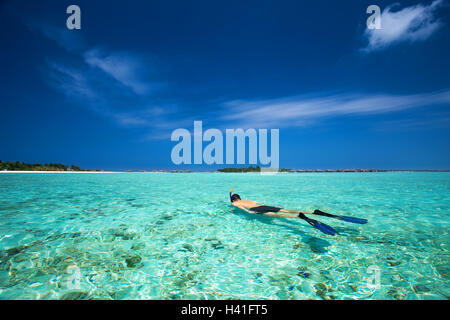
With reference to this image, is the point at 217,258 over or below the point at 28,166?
below

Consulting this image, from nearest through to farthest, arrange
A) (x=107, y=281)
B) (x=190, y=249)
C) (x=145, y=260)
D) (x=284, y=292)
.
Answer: (x=284, y=292) < (x=107, y=281) < (x=145, y=260) < (x=190, y=249)

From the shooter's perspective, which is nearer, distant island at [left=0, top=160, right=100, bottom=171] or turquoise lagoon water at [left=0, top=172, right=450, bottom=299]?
turquoise lagoon water at [left=0, top=172, right=450, bottom=299]

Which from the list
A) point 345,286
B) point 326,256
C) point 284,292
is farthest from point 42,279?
point 326,256

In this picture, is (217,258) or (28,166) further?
(28,166)

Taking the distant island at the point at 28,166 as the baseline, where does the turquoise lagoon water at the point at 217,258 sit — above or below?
below

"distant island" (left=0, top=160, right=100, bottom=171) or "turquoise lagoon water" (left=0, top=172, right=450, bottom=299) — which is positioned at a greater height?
"distant island" (left=0, top=160, right=100, bottom=171)

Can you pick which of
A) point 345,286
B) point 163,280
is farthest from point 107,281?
point 345,286

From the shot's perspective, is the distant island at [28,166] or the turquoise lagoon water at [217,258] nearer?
the turquoise lagoon water at [217,258]
